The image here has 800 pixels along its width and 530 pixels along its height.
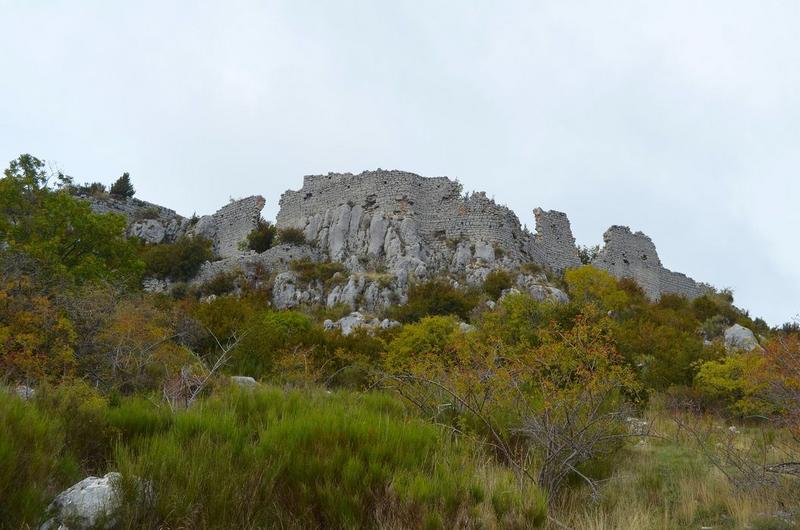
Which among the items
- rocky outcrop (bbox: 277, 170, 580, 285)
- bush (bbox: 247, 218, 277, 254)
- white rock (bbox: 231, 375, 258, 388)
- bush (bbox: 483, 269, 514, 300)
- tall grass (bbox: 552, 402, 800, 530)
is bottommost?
white rock (bbox: 231, 375, 258, 388)

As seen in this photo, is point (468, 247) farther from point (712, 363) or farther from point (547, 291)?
point (712, 363)

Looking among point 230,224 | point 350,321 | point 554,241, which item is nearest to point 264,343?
point 350,321

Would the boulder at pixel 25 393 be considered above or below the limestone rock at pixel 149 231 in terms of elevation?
below

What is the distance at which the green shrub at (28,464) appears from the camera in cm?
271

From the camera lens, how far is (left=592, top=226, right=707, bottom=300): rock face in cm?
2932

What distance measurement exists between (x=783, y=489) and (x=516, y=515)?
269cm

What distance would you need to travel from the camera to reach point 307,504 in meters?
3.37

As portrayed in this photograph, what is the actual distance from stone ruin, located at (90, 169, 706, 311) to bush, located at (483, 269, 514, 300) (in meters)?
0.42

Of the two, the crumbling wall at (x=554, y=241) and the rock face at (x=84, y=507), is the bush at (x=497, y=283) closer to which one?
the crumbling wall at (x=554, y=241)

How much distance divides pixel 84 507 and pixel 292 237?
79.5ft

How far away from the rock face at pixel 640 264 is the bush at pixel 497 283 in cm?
916

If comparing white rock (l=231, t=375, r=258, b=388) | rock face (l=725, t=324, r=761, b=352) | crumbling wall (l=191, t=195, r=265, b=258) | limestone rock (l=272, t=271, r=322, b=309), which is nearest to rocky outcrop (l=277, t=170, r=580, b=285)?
Result: crumbling wall (l=191, t=195, r=265, b=258)

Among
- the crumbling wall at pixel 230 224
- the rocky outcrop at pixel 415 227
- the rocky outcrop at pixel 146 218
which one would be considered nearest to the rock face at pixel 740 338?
the rocky outcrop at pixel 415 227

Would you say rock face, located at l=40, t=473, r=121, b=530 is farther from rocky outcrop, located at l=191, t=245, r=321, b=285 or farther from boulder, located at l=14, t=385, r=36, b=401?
rocky outcrop, located at l=191, t=245, r=321, b=285
